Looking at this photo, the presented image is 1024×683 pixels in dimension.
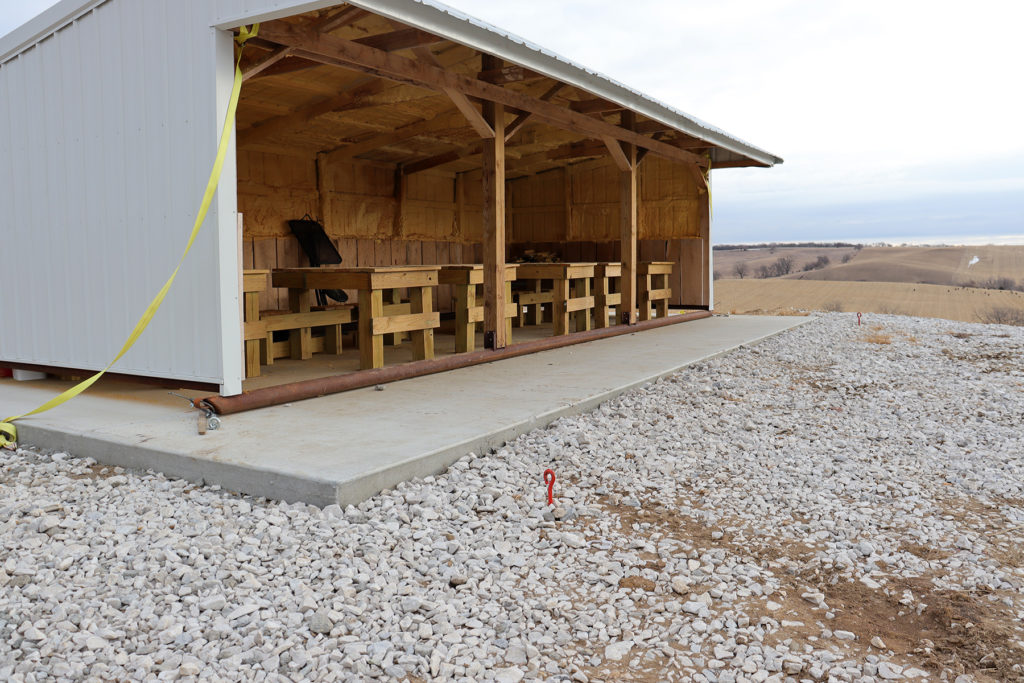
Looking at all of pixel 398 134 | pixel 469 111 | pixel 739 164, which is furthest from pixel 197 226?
pixel 739 164

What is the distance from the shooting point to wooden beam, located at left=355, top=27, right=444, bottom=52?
520cm

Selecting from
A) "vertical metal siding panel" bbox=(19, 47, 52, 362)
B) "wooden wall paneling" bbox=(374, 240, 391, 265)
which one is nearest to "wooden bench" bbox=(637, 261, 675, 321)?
"wooden wall paneling" bbox=(374, 240, 391, 265)

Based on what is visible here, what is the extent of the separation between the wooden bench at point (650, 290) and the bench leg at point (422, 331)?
13.4 ft

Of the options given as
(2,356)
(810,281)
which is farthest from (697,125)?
(810,281)

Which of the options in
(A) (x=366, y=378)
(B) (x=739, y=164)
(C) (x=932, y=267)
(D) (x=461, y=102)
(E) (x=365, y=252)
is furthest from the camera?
(C) (x=932, y=267)

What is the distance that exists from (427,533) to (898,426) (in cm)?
339

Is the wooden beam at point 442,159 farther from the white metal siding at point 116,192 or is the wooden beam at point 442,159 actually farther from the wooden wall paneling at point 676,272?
the white metal siding at point 116,192

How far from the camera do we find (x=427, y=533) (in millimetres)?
3029

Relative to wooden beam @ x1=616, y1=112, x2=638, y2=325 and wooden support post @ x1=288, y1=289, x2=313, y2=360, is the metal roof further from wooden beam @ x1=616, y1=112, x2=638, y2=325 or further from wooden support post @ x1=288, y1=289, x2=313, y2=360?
wooden support post @ x1=288, y1=289, x2=313, y2=360

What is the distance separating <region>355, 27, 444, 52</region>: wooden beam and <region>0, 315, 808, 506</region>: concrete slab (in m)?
2.25

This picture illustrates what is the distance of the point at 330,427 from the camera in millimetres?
4184

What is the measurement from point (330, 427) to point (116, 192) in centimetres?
210

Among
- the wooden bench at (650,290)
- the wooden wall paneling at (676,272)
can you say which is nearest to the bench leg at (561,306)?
the wooden bench at (650,290)

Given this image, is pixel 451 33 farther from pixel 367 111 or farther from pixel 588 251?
pixel 588 251
